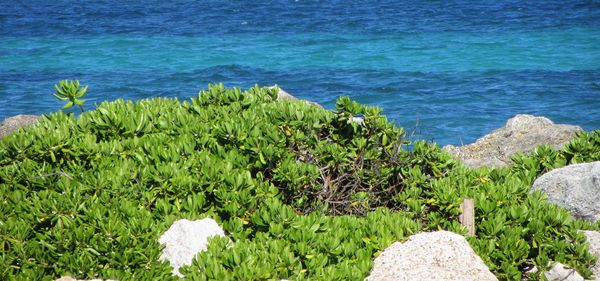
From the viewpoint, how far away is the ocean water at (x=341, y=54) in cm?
2170

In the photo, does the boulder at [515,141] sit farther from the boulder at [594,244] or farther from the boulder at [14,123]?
the boulder at [14,123]

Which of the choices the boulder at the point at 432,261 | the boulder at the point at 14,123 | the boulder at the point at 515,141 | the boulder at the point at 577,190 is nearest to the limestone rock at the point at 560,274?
the boulder at the point at 432,261

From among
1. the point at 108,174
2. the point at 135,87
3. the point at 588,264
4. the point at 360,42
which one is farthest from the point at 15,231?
the point at 360,42

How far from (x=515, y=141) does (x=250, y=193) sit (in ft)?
24.1

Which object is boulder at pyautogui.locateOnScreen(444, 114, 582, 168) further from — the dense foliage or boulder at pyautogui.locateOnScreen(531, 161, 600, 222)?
the dense foliage

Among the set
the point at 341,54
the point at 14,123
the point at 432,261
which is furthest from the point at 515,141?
the point at 341,54

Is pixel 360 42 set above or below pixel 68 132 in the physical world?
below

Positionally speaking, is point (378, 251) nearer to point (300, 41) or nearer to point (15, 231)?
point (15, 231)

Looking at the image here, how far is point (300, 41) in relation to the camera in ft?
97.6

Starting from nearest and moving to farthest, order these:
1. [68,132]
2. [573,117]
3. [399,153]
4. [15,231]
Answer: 1. [15,231]
2. [68,132]
3. [399,153]
4. [573,117]

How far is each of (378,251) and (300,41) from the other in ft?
78.1

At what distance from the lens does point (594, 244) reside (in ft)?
22.8

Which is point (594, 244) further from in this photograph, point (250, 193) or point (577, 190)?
point (250, 193)

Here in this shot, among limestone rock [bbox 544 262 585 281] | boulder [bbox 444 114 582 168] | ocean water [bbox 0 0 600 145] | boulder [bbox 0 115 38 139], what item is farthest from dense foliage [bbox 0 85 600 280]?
ocean water [bbox 0 0 600 145]
